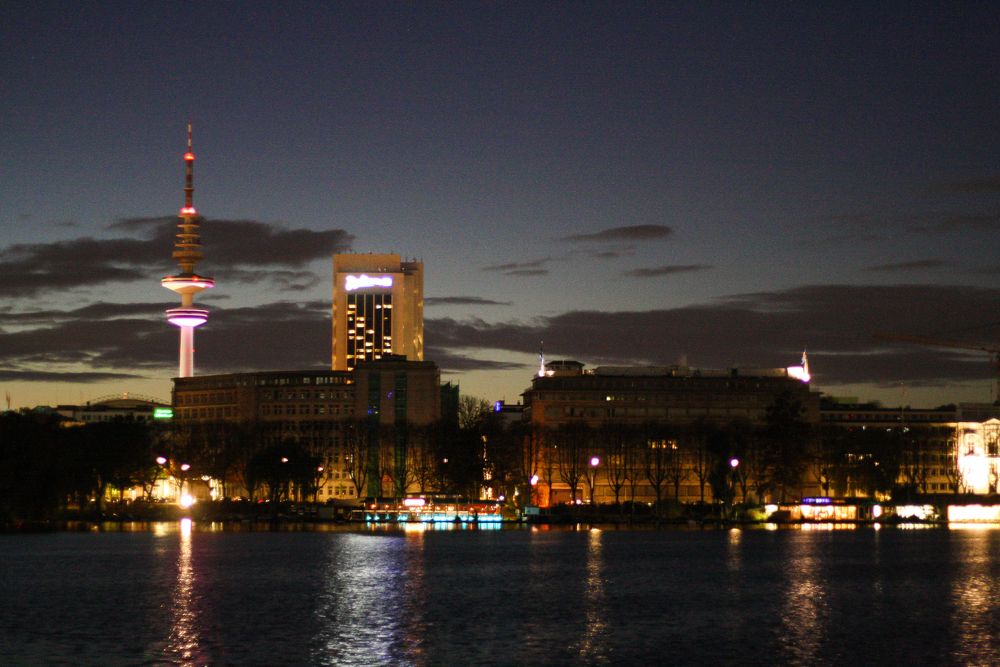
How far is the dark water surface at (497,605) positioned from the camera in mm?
56125

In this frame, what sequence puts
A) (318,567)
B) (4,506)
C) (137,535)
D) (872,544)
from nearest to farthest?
(318,567) → (872,544) → (137,535) → (4,506)

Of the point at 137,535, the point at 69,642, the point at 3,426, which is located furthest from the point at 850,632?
the point at 3,426

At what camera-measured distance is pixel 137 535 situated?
520 feet

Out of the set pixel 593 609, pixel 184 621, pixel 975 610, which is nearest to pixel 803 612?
pixel 975 610

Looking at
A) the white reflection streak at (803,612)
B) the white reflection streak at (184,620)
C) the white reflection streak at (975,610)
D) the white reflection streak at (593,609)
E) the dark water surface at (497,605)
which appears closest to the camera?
the white reflection streak at (975,610)

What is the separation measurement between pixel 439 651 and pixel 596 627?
34.7 feet

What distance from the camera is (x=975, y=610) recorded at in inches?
2810

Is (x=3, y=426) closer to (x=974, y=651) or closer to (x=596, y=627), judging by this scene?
(x=596, y=627)

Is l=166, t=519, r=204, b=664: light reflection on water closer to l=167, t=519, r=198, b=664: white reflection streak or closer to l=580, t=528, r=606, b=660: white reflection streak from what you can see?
l=167, t=519, r=198, b=664: white reflection streak

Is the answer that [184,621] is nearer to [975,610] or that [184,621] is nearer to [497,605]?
[497,605]

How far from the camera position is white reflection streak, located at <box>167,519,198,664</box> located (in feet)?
183

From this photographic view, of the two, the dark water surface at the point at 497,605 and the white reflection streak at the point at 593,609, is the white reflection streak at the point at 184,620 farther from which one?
the white reflection streak at the point at 593,609

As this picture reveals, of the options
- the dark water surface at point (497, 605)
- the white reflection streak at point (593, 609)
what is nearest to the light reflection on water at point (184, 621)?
the dark water surface at point (497, 605)

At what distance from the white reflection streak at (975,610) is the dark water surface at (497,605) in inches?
7.0
